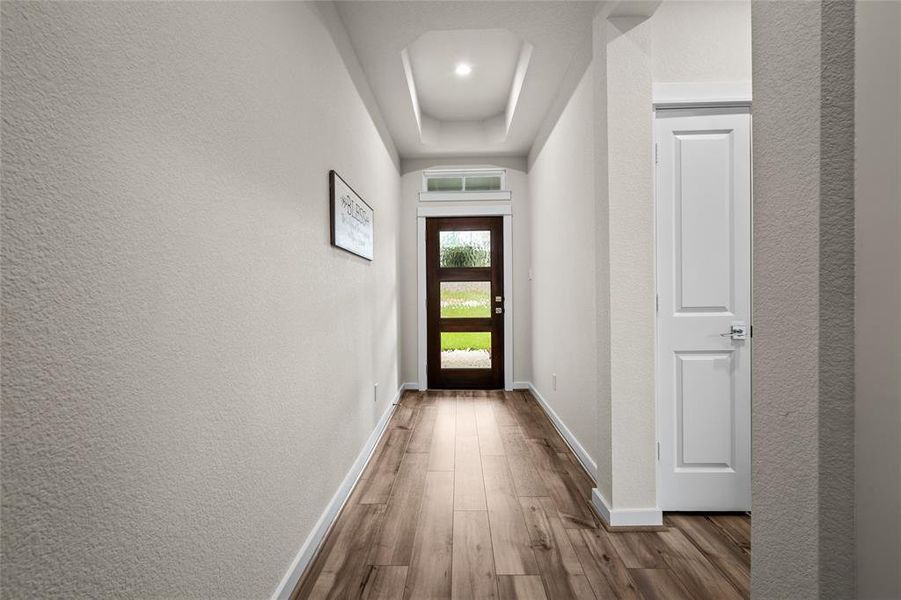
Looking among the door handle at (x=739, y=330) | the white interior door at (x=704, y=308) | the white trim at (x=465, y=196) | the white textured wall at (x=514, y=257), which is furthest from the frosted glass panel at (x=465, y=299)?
the door handle at (x=739, y=330)

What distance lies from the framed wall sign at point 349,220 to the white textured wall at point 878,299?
1.86 m

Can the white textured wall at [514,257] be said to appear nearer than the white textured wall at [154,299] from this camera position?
No

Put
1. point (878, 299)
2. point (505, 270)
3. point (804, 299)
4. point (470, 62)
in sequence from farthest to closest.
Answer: point (505, 270) → point (470, 62) → point (804, 299) → point (878, 299)

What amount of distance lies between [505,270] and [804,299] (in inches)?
150

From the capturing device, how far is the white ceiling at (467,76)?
2.84 metres

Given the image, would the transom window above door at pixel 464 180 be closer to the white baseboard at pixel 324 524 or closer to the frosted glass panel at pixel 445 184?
the frosted glass panel at pixel 445 184

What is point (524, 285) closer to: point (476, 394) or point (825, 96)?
A: point (476, 394)

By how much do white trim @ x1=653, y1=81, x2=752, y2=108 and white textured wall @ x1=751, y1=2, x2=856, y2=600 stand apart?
1.13 m

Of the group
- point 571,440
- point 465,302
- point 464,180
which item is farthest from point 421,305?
point 571,440

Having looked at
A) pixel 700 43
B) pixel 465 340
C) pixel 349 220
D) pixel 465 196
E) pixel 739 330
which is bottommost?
pixel 465 340

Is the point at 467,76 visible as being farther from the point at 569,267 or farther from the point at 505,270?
the point at 505,270

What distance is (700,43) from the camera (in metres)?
2.04

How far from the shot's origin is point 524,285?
4.68m

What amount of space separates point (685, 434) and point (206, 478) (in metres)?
2.11
